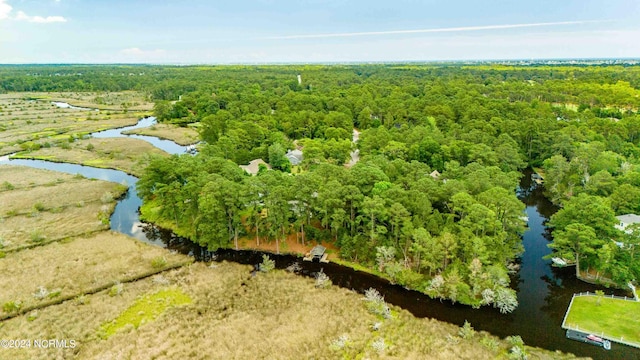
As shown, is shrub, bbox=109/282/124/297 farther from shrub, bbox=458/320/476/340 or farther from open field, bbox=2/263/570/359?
shrub, bbox=458/320/476/340

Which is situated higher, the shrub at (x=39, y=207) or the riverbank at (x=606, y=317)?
the shrub at (x=39, y=207)

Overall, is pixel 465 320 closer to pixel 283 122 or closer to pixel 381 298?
pixel 381 298

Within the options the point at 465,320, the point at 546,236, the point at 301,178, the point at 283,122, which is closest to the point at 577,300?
the point at 465,320

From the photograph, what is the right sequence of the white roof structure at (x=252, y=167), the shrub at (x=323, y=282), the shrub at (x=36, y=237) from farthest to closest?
the white roof structure at (x=252, y=167), the shrub at (x=36, y=237), the shrub at (x=323, y=282)

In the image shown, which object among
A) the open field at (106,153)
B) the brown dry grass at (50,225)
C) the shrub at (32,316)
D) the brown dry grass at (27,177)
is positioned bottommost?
the shrub at (32,316)

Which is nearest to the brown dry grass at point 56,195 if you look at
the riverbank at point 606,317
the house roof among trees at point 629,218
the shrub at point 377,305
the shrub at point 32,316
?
the shrub at point 32,316

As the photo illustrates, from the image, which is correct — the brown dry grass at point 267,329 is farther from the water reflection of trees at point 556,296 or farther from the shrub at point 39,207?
the shrub at point 39,207

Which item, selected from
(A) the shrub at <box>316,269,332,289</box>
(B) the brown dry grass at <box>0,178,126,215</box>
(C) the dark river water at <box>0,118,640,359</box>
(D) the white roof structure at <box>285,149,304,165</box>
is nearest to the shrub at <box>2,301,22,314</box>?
(C) the dark river water at <box>0,118,640,359</box>

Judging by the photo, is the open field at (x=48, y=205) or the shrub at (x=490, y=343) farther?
the open field at (x=48, y=205)
